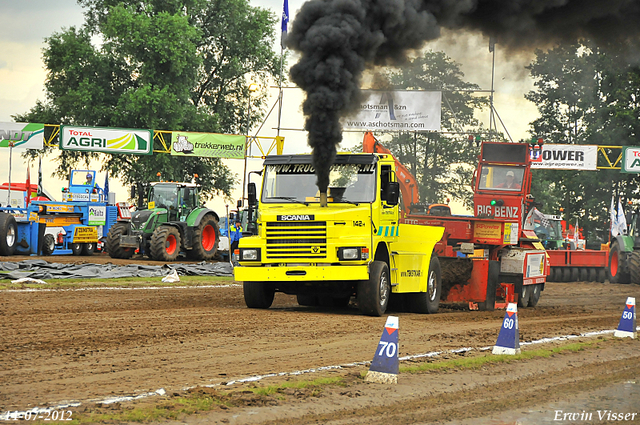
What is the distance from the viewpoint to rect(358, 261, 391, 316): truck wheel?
517 inches

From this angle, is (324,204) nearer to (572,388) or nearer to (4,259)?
(572,388)

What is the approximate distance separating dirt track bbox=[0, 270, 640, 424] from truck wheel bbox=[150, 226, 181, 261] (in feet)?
33.2

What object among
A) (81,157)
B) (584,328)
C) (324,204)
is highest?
(81,157)

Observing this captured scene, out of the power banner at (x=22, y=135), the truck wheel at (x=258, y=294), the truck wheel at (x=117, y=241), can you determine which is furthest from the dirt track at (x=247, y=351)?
the power banner at (x=22, y=135)

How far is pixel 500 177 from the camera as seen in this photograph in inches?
938

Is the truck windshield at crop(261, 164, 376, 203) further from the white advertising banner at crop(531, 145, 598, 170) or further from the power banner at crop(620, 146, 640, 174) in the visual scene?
the power banner at crop(620, 146, 640, 174)

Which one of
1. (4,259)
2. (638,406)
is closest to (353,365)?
(638,406)

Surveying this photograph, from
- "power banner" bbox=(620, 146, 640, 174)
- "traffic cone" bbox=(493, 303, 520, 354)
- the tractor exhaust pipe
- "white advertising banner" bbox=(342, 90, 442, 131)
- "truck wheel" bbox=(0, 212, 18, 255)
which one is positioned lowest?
"traffic cone" bbox=(493, 303, 520, 354)

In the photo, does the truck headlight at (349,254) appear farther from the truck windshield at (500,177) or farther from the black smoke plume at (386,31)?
the truck windshield at (500,177)

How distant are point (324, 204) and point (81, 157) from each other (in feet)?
120

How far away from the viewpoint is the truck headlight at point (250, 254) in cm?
1336

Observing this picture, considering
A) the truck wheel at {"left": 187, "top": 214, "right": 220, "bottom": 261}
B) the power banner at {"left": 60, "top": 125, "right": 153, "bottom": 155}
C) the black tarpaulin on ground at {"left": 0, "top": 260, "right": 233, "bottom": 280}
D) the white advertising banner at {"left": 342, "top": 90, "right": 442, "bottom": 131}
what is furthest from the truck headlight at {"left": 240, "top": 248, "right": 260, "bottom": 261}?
the power banner at {"left": 60, "top": 125, "right": 153, "bottom": 155}

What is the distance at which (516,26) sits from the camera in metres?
14.8

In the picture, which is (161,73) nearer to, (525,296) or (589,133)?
(589,133)
